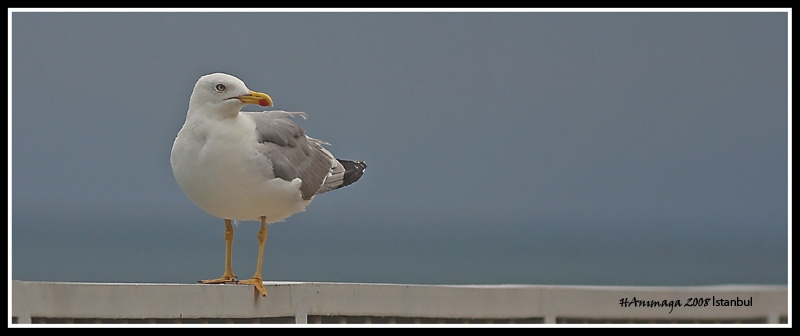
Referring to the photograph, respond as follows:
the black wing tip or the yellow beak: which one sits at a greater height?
the black wing tip

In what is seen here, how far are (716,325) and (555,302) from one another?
31.8 inches

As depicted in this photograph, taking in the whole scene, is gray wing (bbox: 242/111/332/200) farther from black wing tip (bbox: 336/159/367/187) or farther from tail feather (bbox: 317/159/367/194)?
black wing tip (bbox: 336/159/367/187)

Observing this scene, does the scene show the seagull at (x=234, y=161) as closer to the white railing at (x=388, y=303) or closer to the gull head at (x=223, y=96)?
the gull head at (x=223, y=96)

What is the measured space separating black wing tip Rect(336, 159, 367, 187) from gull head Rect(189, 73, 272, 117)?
1.35m

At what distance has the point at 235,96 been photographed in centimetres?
668

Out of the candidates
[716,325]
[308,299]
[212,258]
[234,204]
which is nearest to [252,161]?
[234,204]

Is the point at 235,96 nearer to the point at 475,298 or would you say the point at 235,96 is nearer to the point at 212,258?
the point at 475,298

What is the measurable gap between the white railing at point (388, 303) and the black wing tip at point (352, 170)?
1694 millimetres

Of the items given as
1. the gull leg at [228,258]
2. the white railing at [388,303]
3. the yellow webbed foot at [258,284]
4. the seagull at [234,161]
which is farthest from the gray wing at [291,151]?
the white railing at [388,303]

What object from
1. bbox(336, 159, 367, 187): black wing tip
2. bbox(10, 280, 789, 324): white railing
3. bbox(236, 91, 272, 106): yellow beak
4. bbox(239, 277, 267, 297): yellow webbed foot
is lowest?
bbox(10, 280, 789, 324): white railing

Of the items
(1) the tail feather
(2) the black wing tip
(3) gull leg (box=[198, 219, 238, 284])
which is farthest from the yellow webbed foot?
(2) the black wing tip

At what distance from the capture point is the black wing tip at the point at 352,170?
7934 mm

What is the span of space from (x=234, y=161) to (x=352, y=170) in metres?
1.60

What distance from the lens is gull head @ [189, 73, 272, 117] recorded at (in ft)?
21.8
